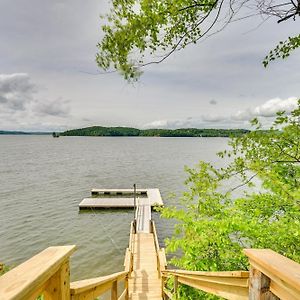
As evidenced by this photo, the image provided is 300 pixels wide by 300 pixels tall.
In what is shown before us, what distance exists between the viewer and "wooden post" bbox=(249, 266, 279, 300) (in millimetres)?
1439

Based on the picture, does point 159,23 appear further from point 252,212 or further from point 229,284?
point 252,212

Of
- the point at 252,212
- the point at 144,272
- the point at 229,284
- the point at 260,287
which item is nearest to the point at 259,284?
the point at 260,287

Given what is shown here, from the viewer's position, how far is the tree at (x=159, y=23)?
310 centimetres

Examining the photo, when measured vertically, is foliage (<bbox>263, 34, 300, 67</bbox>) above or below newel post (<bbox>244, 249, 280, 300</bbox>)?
above

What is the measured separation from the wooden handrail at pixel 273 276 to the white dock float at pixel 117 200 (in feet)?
68.5

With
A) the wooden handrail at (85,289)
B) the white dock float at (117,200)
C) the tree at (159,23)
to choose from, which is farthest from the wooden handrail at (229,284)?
the white dock float at (117,200)

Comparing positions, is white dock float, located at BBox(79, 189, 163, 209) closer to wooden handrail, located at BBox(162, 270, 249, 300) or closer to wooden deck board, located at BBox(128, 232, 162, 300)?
wooden deck board, located at BBox(128, 232, 162, 300)

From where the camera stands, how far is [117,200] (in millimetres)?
27281

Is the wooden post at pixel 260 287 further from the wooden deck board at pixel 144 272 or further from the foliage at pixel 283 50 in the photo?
the wooden deck board at pixel 144 272

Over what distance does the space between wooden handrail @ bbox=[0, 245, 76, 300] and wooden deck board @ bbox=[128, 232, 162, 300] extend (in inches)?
317

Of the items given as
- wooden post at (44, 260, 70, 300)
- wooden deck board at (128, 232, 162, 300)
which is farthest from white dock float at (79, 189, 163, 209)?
wooden post at (44, 260, 70, 300)

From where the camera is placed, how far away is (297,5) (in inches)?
125

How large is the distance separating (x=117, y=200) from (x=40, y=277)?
26.6 m

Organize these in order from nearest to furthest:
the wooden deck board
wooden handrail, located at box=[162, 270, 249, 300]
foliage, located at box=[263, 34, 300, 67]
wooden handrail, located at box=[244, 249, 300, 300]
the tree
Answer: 1. wooden handrail, located at box=[244, 249, 300, 300]
2. wooden handrail, located at box=[162, 270, 249, 300]
3. the tree
4. foliage, located at box=[263, 34, 300, 67]
5. the wooden deck board
